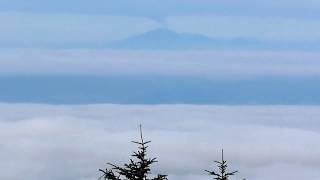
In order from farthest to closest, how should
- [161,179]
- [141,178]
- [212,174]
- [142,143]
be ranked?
[212,174]
[142,143]
[161,179]
[141,178]

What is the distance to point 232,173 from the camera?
436 inches

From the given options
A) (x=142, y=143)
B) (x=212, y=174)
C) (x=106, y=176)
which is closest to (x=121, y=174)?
(x=106, y=176)

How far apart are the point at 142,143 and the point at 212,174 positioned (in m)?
1.93

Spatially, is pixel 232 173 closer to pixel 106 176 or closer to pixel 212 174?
pixel 212 174

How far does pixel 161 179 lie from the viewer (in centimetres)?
920

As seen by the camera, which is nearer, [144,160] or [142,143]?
[144,160]

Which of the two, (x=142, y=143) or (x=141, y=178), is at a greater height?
(x=142, y=143)

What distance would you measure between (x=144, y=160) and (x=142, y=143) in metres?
0.83

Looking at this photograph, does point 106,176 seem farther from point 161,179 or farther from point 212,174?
point 212,174

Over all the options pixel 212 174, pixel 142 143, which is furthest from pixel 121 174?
pixel 212 174

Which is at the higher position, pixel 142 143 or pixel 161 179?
pixel 142 143

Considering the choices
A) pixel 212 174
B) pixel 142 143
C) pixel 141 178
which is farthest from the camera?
pixel 212 174

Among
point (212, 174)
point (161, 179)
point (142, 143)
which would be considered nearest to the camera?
point (161, 179)

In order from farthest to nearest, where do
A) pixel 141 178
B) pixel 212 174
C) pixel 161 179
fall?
pixel 212 174 → pixel 161 179 → pixel 141 178
